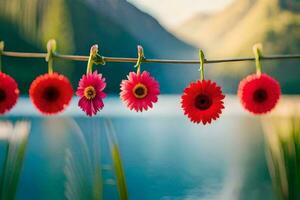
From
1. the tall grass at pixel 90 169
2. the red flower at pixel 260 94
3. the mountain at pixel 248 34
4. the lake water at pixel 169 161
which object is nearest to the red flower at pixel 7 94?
the tall grass at pixel 90 169

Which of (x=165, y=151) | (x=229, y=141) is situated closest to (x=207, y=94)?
(x=165, y=151)

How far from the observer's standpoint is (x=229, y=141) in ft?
31.4

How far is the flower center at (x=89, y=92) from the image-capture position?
21.5 inches

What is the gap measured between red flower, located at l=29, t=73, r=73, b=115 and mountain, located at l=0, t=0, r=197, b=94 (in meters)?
7.80

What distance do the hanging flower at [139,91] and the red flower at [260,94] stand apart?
0.09m

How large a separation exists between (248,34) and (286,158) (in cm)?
1628

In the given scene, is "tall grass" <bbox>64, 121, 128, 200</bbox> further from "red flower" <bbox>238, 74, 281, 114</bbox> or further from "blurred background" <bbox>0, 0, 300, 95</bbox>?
"blurred background" <bbox>0, 0, 300, 95</bbox>

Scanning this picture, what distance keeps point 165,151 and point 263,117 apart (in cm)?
791

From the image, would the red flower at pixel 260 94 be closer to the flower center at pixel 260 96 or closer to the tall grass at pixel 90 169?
the flower center at pixel 260 96

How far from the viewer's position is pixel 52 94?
0.53 metres

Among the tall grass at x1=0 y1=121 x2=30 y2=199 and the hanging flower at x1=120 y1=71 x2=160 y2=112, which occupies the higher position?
the hanging flower at x1=120 y1=71 x2=160 y2=112

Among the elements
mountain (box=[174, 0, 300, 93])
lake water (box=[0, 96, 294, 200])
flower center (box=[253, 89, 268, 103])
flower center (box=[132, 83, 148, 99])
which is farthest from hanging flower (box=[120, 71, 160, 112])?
mountain (box=[174, 0, 300, 93])

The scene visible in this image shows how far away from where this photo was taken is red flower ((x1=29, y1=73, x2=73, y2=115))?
537 millimetres

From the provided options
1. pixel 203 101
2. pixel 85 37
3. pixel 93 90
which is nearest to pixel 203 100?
pixel 203 101
